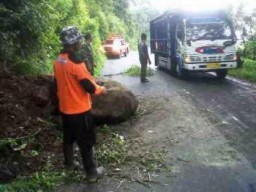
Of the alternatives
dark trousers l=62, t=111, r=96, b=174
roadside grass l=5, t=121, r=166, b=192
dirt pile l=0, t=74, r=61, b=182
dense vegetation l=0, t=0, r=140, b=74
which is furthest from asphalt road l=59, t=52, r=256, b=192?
dense vegetation l=0, t=0, r=140, b=74

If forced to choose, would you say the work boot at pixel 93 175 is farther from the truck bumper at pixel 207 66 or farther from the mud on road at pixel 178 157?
the truck bumper at pixel 207 66

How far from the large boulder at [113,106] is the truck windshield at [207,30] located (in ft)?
22.6

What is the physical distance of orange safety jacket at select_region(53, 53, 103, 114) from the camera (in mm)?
5391

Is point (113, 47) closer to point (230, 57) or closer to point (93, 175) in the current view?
point (230, 57)

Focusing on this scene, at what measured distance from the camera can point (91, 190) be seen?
5.41 metres

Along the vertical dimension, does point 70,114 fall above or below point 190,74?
above

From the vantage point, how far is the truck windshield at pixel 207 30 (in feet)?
50.2

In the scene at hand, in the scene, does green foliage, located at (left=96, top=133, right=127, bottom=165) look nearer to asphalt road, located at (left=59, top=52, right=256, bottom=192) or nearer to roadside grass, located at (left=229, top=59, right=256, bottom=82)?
asphalt road, located at (left=59, top=52, right=256, bottom=192)

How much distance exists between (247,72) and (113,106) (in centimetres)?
978

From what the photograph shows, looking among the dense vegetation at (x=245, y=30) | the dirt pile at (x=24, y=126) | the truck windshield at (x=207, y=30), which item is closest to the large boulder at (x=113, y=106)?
the dirt pile at (x=24, y=126)

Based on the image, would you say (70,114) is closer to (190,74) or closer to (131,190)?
(131,190)

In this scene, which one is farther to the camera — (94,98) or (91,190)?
(94,98)

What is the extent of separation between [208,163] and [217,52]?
9.58m

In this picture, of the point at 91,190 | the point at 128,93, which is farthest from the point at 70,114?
the point at 128,93
